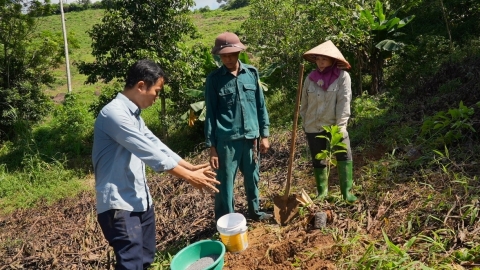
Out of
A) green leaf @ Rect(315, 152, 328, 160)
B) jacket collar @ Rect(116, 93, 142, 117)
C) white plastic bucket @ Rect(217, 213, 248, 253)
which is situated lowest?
white plastic bucket @ Rect(217, 213, 248, 253)

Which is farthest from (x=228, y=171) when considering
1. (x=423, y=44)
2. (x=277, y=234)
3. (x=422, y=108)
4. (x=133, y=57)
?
(x=423, y=44)

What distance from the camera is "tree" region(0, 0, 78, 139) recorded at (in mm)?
11148

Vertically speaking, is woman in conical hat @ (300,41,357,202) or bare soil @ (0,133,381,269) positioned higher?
woman in conical hat @ (300,41,357,202)

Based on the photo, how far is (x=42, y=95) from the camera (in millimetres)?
12156

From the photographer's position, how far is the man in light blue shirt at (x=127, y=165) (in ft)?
7.47

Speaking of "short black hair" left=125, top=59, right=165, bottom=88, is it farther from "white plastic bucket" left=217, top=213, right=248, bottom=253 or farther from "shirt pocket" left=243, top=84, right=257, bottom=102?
"white plastic bucket" left=217, top=213, right=248, bottom=253

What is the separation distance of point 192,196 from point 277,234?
1751mm

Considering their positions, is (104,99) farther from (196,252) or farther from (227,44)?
(196,252)

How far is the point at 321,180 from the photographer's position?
12.6ft

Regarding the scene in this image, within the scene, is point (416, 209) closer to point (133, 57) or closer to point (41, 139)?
point (133, 57)

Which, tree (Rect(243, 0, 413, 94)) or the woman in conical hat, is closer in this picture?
the woman in conical hat

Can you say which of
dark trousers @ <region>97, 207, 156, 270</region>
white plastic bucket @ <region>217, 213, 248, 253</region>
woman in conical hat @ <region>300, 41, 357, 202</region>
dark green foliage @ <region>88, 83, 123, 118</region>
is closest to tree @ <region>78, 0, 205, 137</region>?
dark green foliage @ <region>88, 83, 123, 118</region>

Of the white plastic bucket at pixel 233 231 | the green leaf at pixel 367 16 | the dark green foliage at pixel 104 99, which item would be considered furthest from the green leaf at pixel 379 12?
the white plastic bucket at pixel 233 231

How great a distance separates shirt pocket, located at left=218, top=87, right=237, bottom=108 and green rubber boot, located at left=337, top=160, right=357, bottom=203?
1.14 m
